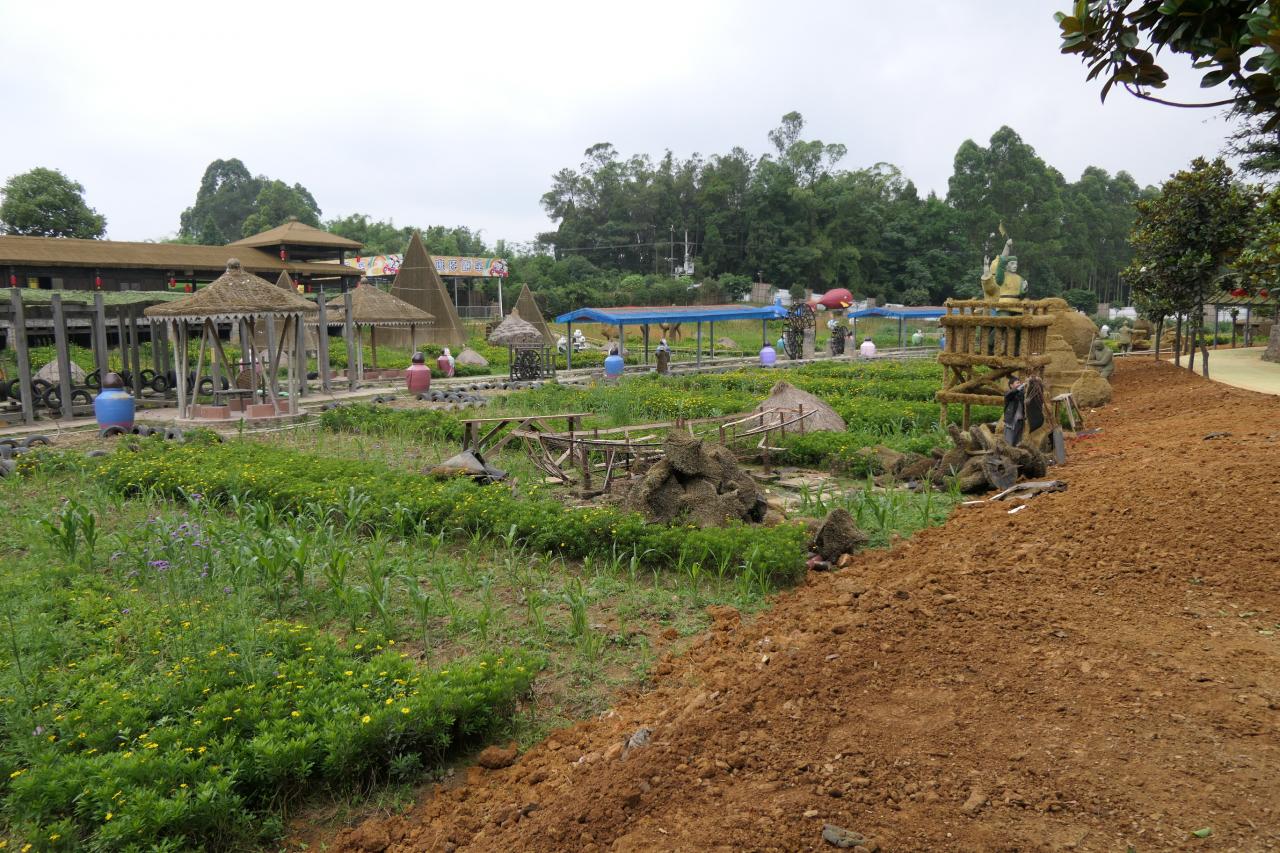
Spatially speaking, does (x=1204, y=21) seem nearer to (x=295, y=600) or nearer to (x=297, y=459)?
(x=295, y=600)

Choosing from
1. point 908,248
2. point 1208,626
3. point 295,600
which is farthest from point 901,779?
point 908,248

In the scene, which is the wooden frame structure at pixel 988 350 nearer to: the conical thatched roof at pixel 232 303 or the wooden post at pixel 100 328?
the conical thatched roof at pixel 232 303

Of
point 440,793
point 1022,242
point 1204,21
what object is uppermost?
point 1022,242

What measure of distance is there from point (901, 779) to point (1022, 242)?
63.6 m

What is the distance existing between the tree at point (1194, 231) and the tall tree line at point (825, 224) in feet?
144

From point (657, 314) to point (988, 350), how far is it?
16.9 metres

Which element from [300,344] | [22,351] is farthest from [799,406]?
[22,351]

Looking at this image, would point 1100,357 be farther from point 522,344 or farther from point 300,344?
point 300,344

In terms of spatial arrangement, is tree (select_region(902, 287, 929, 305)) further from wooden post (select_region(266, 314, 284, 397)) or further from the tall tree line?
wooden post (select_region(266, 314, 284, 397))

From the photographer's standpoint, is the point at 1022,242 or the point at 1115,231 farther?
the point at 1115,231

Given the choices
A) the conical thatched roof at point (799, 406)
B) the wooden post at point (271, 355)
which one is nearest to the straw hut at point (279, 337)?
the wooden post at point (271, 355)

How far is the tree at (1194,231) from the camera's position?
1688 centimetres

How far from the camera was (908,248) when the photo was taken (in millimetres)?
66438

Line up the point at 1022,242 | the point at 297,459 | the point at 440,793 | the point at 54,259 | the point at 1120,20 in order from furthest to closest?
1. the point at 1022,242
2. the point at 54,259
3. the point at 297,459
4. the point at 440,793
5. the point at 1120,20
